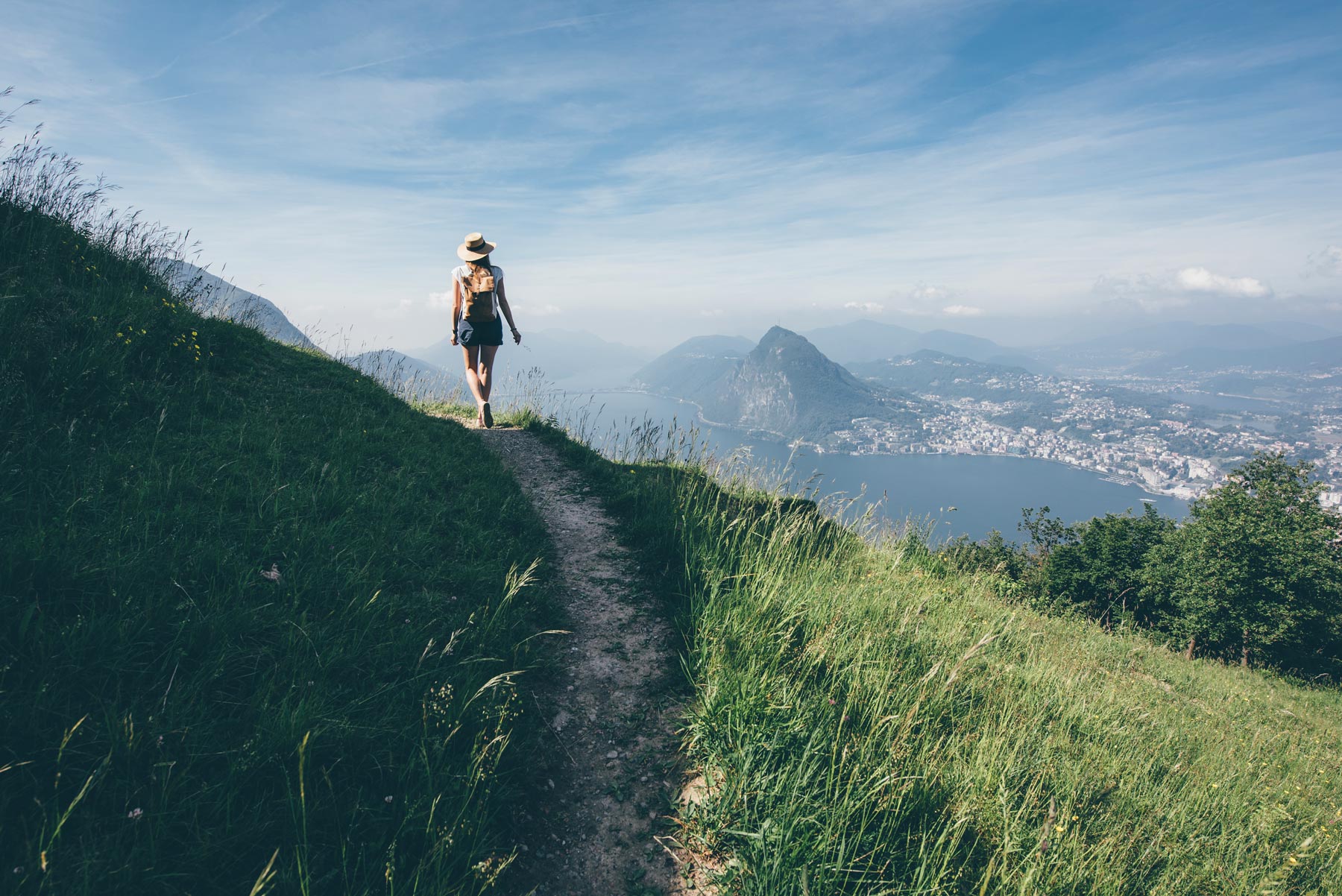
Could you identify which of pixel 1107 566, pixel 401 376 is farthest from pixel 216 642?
pixel 1107 566

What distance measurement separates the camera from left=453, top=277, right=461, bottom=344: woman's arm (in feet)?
31.3

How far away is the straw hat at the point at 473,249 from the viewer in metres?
9.33

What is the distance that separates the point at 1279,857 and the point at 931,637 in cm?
263

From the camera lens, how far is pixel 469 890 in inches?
89.2

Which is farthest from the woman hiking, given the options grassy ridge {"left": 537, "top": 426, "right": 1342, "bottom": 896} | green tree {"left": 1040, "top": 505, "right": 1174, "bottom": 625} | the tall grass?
green tree {"left": 1040, "top": 505, "right": 1174, "bottom": 625}

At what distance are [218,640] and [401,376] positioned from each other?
1046cm

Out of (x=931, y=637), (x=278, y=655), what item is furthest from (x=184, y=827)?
(x=931, y=637)

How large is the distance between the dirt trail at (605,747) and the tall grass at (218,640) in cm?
31

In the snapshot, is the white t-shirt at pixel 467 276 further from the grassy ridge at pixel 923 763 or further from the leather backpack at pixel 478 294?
the grassy ridge at pixel 923 763

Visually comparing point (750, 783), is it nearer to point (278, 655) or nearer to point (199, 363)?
point (278, 655)

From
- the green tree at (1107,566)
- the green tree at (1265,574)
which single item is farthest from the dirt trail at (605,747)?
the green tree at (1107,566)

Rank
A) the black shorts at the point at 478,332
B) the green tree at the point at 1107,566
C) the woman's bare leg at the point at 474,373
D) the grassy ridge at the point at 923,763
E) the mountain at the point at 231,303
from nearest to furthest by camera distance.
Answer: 1. the grassy ridge at the point at 923,763
2. the mountain at the point at 231,303
3. the black shorts at the point at 478,332
4. the woman's bare leg at the point at 474,373
5. the green tree at the point at 1107,566

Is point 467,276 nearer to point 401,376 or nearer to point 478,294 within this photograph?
point 478,294

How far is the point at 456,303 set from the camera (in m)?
9.84
